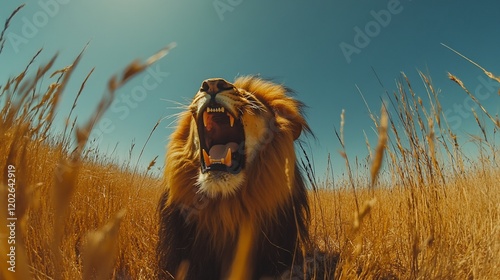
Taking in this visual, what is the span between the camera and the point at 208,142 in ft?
9.88

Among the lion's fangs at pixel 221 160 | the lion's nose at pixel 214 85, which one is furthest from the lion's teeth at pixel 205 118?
the lion's fangs at pixel 221 160

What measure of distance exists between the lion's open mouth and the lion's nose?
0.11 m

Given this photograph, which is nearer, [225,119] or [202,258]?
[202,258]

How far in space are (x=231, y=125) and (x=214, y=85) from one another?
13.8 inches

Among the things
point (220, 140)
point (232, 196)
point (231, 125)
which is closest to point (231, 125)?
point (231, 125)

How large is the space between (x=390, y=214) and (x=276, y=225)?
4.38 ft

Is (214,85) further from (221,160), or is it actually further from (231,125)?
(221,160)

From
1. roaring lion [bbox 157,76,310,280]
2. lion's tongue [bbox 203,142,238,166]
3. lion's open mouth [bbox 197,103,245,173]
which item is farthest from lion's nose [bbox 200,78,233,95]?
lion's tongue [bbox 203,142,238,166]

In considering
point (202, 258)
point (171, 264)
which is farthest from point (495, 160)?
point (171, 264)

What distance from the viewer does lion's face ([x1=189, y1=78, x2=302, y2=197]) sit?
2.54 m

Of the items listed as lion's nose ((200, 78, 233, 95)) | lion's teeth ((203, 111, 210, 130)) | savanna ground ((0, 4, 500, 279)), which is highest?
lion's nose ((200, 78, 233, 95))

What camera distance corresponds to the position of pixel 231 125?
2.70m

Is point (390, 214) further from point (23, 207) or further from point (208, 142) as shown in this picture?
point (23, 207)

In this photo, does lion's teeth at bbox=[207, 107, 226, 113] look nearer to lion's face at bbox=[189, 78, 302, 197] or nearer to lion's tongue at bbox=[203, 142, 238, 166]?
lion's face at bbox=[189, 78, 302, 197]
